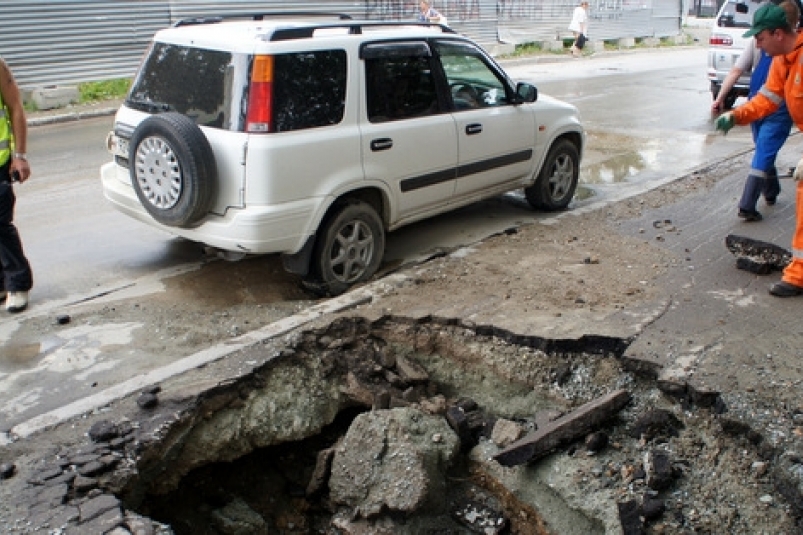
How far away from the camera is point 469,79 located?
22.1 ft

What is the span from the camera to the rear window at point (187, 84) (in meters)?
5.16

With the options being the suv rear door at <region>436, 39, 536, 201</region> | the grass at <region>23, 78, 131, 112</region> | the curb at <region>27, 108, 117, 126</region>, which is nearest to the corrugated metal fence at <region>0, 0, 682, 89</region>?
the grass at <region>23, 78, 131, 112</region>

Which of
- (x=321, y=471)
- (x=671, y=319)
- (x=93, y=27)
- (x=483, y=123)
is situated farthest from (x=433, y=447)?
(x=93, y=27)

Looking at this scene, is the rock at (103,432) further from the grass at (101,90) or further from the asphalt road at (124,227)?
the grass at (101,90)

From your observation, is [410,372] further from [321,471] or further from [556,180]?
[556,180]

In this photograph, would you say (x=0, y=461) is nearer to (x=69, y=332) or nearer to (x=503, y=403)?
(x=69, y=332)

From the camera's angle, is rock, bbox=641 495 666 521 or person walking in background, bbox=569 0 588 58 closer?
rock, bbox=641 495 666 521

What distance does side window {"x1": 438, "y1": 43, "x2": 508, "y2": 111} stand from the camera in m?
6.42

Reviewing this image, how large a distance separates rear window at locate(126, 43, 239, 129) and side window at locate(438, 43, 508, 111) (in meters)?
2.00

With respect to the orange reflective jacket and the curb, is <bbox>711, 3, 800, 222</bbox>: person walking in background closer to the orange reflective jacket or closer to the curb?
the orange reflective jacket

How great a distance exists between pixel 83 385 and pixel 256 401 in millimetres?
1042

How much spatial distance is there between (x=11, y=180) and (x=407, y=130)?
9.57ft

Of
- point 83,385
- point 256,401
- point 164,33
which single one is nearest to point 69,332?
point 83,385

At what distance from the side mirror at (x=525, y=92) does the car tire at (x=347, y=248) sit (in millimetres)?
2027
